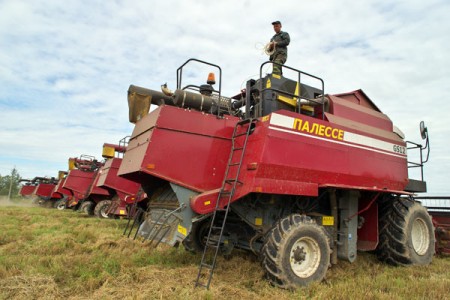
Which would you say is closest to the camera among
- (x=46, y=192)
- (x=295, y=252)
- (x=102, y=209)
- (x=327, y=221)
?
(x=295, y=252)

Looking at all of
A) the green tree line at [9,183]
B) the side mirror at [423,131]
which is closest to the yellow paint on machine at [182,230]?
the side mirror at [423,131]

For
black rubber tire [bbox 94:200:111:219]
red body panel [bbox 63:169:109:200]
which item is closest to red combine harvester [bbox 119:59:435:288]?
black rubber tire [bbox 94:200:111:219]

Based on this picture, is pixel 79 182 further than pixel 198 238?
Yes

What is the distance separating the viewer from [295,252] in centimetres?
475

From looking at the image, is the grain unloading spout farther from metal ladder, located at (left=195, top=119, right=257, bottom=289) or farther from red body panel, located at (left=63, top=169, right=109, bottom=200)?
red body panel, located at (left=63, top=169, right=109, bottom=200)

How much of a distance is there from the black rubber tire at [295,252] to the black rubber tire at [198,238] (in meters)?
1.91

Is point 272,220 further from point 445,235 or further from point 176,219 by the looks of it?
point 445,235

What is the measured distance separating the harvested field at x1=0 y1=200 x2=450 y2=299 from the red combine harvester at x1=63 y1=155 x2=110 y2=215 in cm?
975

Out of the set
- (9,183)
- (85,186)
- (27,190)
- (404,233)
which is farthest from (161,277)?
(9,183)

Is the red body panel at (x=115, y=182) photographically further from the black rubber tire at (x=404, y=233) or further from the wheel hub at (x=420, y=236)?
the wheel hub at (x=420, y=236)

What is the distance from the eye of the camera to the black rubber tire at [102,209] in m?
14.8

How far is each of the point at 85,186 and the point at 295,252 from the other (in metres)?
15.5

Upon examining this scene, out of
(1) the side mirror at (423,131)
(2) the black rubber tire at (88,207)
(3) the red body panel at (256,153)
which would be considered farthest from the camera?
(2) the black rubber tire at (88,207)

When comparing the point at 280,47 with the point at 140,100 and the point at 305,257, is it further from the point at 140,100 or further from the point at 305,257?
the point at 305,257
